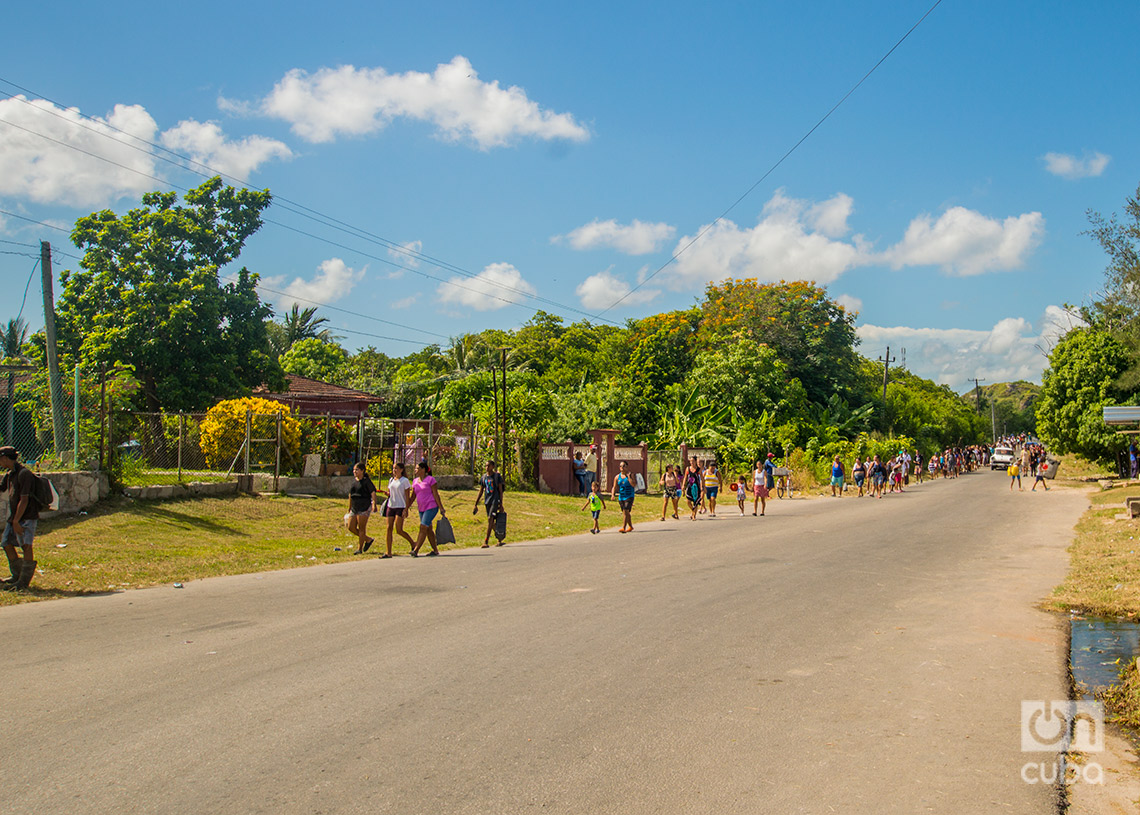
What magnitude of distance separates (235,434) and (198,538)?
5.61 metres

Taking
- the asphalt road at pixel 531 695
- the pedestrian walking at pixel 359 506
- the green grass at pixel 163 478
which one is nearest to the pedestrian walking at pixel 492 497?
the pedestrian walking at pixel 359 506

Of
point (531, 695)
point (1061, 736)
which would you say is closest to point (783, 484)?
point (1061, 736)

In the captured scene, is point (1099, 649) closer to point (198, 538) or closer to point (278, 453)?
point (198, 538)

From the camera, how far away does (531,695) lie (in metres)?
5.96

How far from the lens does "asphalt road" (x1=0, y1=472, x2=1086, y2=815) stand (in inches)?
172

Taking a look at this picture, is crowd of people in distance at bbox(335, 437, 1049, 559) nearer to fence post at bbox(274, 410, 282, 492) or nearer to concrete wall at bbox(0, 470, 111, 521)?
fence post at bbox(274, 410, 282, 492)

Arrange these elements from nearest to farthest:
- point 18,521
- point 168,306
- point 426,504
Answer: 1. point 18,521
2. point 426,504
3. point 168,306

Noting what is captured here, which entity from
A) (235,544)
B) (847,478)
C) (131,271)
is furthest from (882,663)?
(847,478)

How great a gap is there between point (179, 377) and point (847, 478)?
30.8 meters

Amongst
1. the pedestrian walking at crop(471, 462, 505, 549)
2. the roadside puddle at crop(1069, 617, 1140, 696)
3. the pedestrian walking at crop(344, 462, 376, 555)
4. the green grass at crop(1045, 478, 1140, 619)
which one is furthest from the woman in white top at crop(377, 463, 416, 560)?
the roadside puddle at crop(1069, 617, 1140, 696)

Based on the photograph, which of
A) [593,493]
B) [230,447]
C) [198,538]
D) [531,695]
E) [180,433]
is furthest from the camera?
[230,447]

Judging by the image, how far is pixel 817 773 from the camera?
15.4 feet

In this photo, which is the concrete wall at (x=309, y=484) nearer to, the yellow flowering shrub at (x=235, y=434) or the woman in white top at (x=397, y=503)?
the yellow flowering shrub at (x=235, y=434)

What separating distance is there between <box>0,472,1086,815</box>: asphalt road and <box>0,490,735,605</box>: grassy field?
115cm
